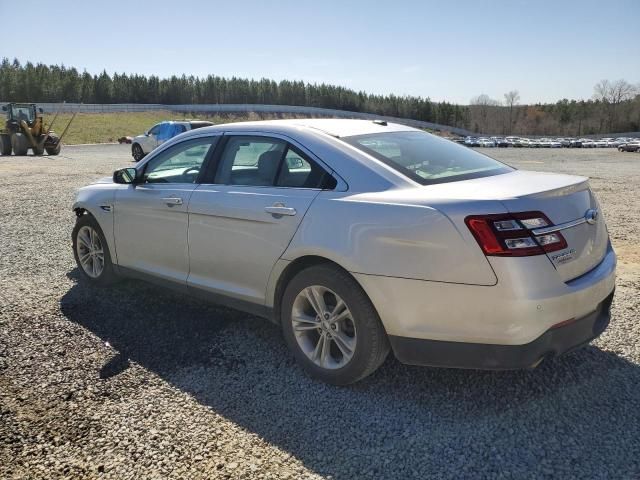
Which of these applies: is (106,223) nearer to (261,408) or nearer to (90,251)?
(90,251)

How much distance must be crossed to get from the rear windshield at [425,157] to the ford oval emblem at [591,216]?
0.66 meters

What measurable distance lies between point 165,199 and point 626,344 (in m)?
3.60

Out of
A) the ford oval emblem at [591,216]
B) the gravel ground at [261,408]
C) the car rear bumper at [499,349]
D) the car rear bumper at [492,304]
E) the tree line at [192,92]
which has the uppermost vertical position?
the tree line at [192,92]

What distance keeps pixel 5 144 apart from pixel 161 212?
27630mm

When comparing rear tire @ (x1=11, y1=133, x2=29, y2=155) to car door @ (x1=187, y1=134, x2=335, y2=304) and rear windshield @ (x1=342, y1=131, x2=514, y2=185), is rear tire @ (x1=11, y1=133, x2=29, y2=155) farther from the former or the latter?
rear windshield @ (x1=342, y1=131, x2=514, y2=185)

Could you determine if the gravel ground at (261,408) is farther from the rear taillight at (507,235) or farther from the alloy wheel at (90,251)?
the rear taillight at (507,235)

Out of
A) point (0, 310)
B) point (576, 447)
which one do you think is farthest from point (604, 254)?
point (0, 310)

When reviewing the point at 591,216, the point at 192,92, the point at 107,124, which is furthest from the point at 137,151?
the point at 192,92

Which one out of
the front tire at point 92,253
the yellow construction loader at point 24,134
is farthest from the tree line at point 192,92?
the front tire at point 92,253

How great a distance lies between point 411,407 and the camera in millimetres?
3096

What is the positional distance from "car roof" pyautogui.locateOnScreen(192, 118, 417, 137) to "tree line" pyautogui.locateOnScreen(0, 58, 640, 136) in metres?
106

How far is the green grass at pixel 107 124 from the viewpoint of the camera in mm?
50438

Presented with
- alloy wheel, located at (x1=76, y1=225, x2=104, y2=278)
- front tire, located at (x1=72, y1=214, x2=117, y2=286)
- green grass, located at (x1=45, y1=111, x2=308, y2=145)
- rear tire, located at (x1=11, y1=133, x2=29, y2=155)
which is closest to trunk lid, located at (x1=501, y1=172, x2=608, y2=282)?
front tire, located at (x1=72, y1=214, x2=117, y2=286)

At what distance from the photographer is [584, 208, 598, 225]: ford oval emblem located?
3.10 meters
